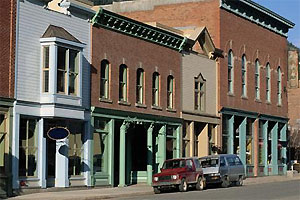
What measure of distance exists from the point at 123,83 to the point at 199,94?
9.48m

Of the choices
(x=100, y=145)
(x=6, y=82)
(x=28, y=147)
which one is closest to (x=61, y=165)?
(x=28, y=147)

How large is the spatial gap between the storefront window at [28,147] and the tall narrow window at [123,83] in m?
7.62

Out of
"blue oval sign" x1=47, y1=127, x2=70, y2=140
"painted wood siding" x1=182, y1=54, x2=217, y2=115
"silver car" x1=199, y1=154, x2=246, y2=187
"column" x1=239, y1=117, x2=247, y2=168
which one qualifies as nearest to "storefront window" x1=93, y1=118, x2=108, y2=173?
"blue oval sign" x1=47, y1=127, x2=70, y2=140

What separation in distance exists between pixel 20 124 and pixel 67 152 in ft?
10.9

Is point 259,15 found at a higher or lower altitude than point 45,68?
higher

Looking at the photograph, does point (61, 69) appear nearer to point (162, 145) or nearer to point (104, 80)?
point (104, 80)

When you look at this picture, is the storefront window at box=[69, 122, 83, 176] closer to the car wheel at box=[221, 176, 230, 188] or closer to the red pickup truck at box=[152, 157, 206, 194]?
the red pickup truck at box=[152, 157, 206, 194]

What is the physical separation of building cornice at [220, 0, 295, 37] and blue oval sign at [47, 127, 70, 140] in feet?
69.3

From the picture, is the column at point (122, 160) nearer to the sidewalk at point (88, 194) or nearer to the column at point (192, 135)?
the sidewalk at point (88, 194)

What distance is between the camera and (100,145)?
35.7 metres

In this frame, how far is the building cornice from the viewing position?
167 ft

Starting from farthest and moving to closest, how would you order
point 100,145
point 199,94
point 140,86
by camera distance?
1. point 199,94
2. point 140,86
3. point 100,145

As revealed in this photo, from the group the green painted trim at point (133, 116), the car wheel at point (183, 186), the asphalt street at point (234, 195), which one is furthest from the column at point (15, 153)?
the car wheel at point (183, 186)

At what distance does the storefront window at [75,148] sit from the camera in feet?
109
